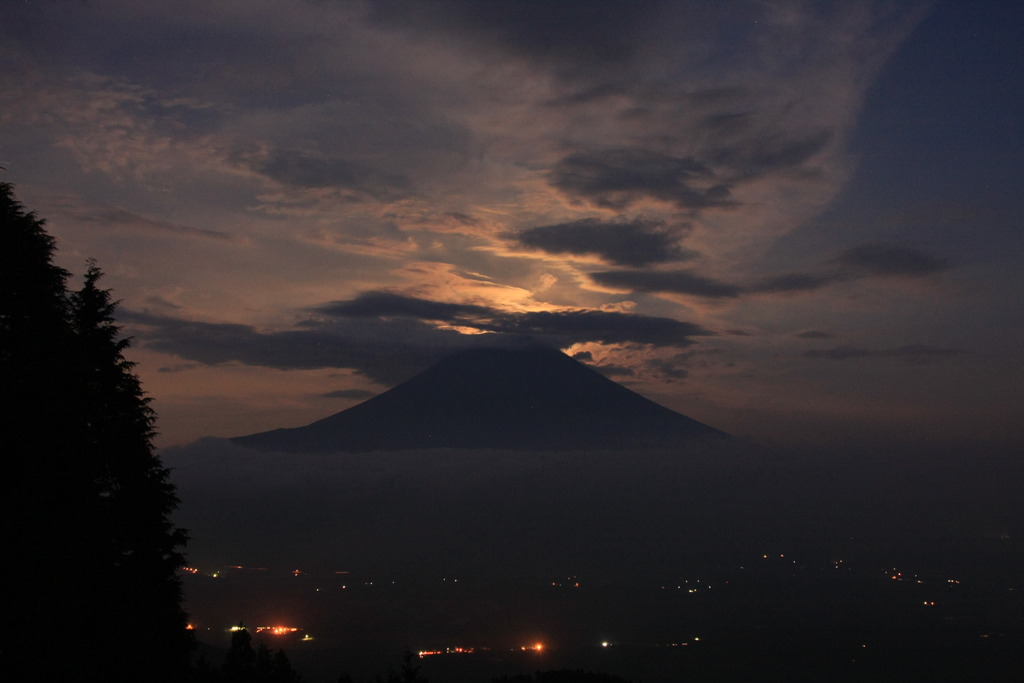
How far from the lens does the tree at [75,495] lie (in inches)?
446

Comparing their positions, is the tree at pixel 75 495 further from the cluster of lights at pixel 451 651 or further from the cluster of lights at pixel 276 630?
the cluster of lights at pixel 276 630

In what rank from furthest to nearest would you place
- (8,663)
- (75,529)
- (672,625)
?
(672,625) < (75,529) < (8,663)

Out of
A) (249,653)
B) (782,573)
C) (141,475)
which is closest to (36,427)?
(141,475)

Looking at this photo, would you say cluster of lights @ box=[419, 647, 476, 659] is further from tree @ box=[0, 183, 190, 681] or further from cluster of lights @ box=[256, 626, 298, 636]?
tree @ box=[0, 183, 190, 681]

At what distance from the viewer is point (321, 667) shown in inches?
3474

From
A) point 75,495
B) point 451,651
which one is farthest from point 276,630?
point 75,495

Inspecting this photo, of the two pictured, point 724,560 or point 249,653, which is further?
point 724,560

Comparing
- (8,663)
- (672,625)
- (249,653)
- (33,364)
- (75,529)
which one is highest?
(33,364)

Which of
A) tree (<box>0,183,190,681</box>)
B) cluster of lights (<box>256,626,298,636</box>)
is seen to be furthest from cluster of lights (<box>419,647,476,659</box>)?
tree (<box>0,183,190,681</box>)

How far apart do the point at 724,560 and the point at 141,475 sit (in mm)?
191659

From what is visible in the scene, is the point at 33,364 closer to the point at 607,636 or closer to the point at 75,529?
the point at 75,529

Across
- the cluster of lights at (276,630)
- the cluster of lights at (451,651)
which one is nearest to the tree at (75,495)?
the cluster of lights at (451,651)

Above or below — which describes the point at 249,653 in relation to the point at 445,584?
above

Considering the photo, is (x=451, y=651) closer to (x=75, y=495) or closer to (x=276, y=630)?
(x=276, y=630)
